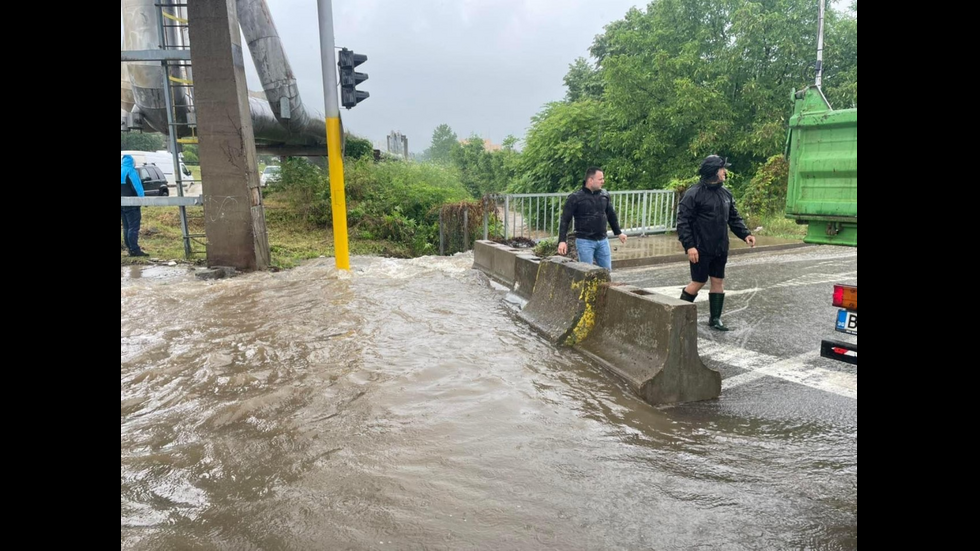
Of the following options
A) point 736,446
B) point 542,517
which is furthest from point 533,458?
point 736,446

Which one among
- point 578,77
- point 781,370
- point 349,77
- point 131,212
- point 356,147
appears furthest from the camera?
point 578,77

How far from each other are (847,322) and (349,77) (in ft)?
27.1

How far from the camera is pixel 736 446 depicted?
3768mm

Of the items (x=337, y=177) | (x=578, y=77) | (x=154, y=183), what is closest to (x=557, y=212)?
(x=337, y=177)

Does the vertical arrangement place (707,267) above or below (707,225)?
below

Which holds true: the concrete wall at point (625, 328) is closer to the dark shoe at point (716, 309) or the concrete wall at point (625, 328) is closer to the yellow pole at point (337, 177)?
the dark shoe at point (716, 309)

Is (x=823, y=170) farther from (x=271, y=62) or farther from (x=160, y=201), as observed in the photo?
(x=271, y=62)

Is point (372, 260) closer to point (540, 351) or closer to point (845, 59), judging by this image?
point (540, 351)

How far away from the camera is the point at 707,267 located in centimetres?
628

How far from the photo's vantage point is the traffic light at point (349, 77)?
957 cm

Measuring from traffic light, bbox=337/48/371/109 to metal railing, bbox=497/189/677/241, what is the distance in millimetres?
3702

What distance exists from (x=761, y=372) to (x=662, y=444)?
1.98 meters

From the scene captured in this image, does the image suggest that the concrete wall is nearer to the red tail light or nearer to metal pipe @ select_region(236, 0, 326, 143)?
the red tail light

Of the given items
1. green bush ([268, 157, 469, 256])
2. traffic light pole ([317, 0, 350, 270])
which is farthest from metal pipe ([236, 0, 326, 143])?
traffic light pole ([317, 0, 350, 270])
